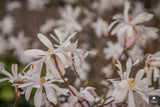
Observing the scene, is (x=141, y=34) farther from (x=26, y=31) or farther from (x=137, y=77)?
(x=26, y=31)

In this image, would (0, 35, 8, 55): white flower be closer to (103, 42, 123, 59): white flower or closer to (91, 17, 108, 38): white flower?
(91, 17, 108, 38): white flower

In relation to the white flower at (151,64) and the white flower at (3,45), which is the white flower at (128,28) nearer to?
the white flower at (151,64)

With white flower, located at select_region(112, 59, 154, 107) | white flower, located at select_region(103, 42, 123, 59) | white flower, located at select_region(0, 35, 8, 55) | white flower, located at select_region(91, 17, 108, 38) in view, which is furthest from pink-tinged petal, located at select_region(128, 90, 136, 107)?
white flower, located at select_region(0, 35, 8, 55)

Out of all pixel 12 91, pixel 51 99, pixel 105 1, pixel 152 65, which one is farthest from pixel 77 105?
pixel 105 1

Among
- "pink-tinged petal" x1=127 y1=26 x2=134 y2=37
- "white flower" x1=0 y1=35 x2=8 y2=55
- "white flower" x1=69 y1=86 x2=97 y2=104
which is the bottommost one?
"white flower" x1=69 y1=86 x2=97 y2=104

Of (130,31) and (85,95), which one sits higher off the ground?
(130,31)

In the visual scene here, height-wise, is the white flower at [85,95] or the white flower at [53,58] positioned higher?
the white flower at [53,58]

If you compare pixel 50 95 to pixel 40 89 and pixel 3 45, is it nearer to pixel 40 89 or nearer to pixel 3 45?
pixel 40 89

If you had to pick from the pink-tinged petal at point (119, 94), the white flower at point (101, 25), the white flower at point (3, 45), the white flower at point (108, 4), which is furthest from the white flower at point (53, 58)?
the white flower at point (3, 45)

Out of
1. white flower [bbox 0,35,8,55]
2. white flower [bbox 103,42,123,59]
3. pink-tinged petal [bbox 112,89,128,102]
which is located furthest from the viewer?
white flower [bbox 0,35,8,55]

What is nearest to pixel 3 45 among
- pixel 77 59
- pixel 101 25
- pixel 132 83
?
pixel 101 25

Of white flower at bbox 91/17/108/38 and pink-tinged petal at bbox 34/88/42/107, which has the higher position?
white flower at bbox 91/17/108/38
